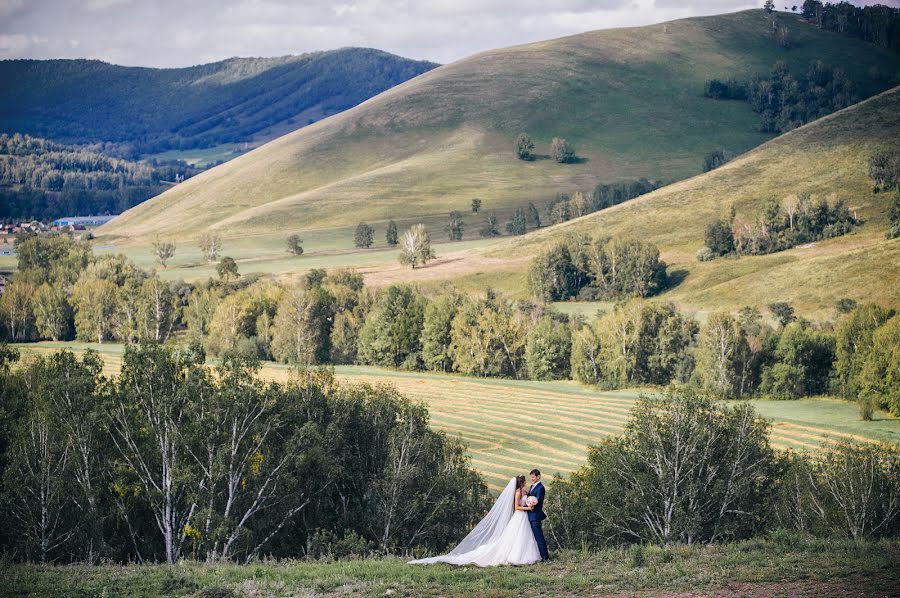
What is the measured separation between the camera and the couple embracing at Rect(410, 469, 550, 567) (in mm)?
27422

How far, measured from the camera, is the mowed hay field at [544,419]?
73625mm

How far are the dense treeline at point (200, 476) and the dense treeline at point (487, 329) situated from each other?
37546 millimetres

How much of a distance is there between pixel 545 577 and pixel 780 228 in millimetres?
151276

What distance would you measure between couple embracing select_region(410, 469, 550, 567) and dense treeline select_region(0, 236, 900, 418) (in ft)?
186

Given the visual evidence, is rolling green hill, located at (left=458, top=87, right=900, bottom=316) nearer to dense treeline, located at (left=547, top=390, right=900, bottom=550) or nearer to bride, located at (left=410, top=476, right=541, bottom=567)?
dense treeline, located at (left=547, top=390, right=900, bottom=550)

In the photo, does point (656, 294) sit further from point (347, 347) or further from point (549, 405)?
point (549, 405)

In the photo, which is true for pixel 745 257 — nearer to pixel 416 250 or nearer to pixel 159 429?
pixel 416 250

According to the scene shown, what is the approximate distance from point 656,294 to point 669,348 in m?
41.9

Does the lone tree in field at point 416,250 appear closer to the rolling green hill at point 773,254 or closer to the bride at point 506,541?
the rolling green hill at point 773,254

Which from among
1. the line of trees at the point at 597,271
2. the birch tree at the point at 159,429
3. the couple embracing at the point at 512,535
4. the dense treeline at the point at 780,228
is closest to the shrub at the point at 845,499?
the couple embracing at the point at 512,535

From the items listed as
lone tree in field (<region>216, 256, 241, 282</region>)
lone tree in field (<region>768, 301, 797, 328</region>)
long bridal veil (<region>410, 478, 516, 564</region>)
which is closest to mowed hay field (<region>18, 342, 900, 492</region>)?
lone tree in field (<region>768, 301, 797, 328</region>)

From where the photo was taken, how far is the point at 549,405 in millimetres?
94812

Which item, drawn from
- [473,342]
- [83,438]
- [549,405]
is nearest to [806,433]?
[549,405]

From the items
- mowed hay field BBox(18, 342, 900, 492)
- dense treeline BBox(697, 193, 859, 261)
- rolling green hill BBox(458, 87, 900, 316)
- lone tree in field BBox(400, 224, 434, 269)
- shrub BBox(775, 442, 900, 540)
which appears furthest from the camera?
lone tree in field BBox(400, 224, 434, 269)
